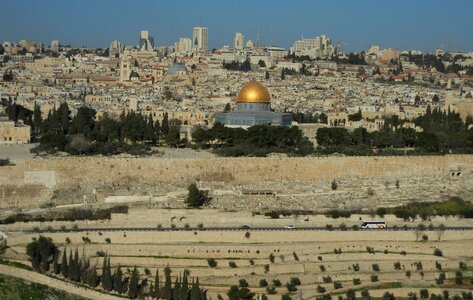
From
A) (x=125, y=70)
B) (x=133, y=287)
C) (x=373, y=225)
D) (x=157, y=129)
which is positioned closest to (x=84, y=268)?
(x=133, y=287)

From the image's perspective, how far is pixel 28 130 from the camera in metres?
41.3

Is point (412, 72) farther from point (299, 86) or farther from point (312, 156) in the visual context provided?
point (312, 156)

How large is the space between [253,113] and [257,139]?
16.1ft

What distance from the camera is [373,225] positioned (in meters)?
29.1

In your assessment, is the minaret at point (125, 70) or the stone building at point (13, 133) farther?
the minaret at point (125, 70)

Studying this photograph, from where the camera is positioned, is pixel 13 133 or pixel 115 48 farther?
pixel 115 48

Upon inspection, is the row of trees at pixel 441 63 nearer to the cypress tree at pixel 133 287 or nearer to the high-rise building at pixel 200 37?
the high-rise building at pixel 200 37

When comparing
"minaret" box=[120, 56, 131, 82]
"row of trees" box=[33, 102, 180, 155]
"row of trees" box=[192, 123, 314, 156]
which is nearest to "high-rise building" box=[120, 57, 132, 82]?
"minaret" box=[120, 56, 131, 82]

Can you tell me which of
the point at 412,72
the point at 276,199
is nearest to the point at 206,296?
the point at 276,199

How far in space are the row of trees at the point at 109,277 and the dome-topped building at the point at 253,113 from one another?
1902cm

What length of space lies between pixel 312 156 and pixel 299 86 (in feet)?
114

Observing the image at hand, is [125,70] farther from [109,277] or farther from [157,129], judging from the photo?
[109,277]

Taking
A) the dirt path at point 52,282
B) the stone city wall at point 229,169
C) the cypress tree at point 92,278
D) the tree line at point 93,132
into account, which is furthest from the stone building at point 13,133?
the cypress tree at point 92,278

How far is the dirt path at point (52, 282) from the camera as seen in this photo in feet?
78.2
